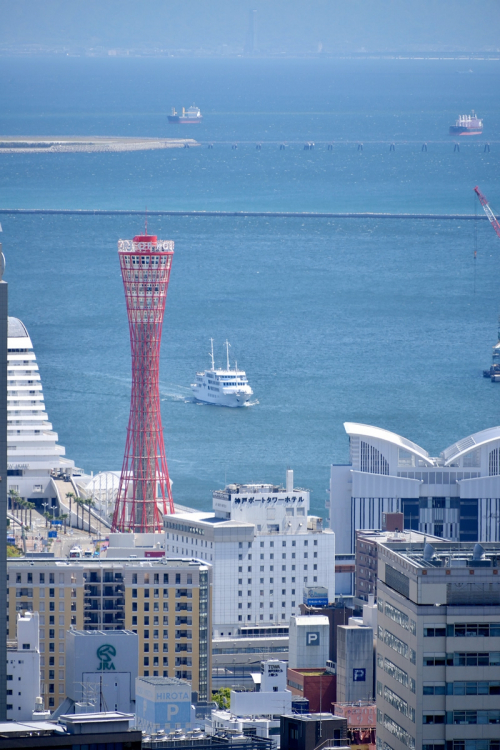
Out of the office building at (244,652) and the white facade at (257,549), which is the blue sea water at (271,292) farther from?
the office building at (244,652)

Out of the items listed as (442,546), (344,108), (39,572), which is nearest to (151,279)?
(39,572)

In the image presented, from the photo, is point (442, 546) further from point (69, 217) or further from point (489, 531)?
point (69, 217)

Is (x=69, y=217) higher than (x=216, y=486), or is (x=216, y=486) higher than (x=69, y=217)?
(x=69, y=217)

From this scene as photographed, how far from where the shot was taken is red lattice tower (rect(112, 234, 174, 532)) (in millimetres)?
42969

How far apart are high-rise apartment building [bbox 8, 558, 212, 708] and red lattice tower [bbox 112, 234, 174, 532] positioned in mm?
10578

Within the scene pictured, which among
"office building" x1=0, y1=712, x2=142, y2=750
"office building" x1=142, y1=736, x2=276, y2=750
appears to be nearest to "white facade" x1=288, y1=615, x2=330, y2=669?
"office building" x1=142, y1=736, x2=276, y2=750

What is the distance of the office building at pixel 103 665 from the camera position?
84.6ft

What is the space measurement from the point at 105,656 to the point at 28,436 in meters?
25.1

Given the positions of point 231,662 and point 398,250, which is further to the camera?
point 398,250

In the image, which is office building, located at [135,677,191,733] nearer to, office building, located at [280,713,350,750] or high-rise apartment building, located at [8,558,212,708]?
office building, located at [280,713,350,750]

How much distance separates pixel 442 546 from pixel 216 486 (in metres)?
28.3

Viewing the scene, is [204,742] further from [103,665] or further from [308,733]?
[103,665]

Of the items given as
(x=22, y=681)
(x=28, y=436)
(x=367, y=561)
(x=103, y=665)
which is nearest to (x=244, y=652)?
(x=367, y=561)

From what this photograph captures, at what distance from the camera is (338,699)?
96.3 feet
